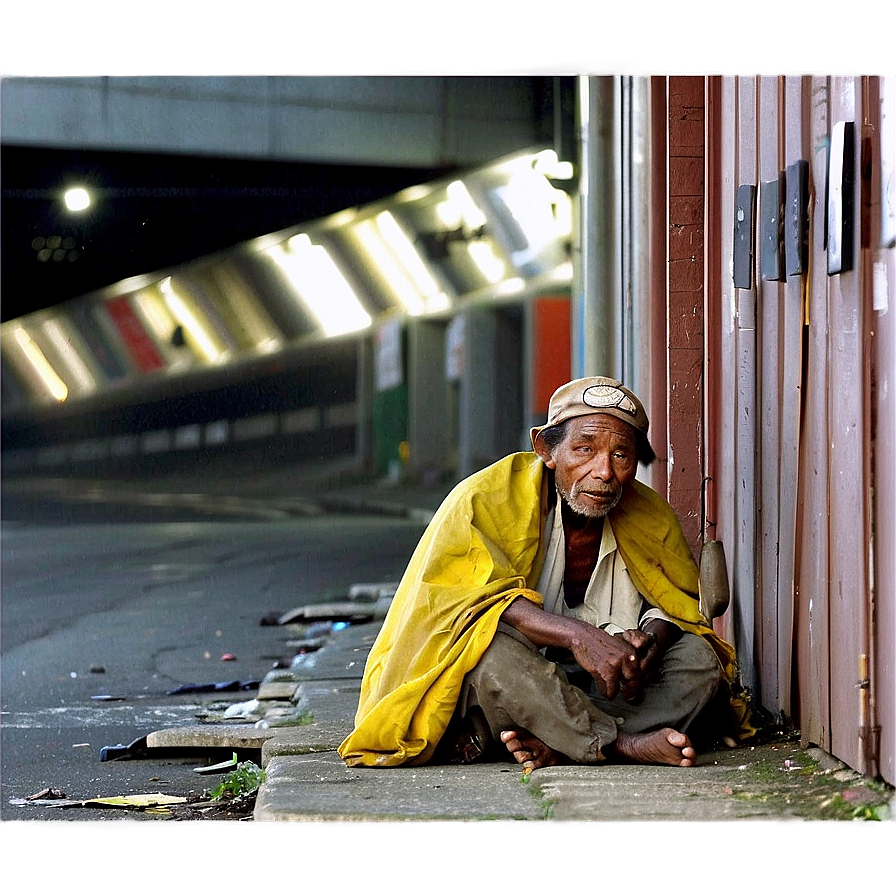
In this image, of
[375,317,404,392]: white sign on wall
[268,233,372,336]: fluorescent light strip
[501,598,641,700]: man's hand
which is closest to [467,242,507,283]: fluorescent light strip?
[268,233,372,336]: fluorescent light strip

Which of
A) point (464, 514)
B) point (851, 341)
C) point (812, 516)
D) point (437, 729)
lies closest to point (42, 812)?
point (437, 729)

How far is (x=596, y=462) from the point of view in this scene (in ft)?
13.2

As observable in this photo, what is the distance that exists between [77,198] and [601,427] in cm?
1418

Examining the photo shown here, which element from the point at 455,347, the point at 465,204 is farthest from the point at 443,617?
the point at 455,347

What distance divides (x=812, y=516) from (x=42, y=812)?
7.98 ft

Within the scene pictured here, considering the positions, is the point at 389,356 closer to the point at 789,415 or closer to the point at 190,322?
the point at 190,322

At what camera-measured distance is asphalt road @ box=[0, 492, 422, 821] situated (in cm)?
509

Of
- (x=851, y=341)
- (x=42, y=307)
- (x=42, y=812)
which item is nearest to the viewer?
(x=851, y=341)

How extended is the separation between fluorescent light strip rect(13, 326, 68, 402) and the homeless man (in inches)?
962

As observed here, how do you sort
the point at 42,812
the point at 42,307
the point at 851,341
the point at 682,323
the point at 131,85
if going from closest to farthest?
the point at 851,341 < the point at 42,812 < the point at 682,323 < the point at 131,85 < the point at 42,307

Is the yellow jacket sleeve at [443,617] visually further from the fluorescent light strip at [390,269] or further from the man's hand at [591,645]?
the fluorescent light strip at [390,269]

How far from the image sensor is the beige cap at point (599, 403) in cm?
404

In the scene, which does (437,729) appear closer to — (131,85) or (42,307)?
(131,85)

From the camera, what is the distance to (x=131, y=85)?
13680 mm
